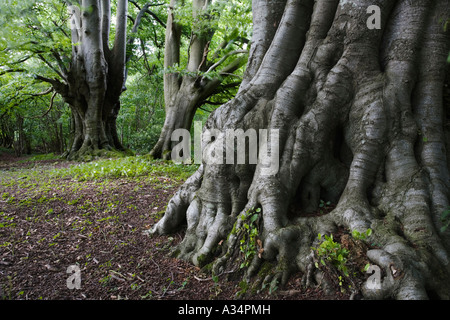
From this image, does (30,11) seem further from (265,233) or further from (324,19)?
(265,233)

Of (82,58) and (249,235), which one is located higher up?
(82,58)

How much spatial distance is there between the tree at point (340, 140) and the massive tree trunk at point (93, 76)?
8665 mm

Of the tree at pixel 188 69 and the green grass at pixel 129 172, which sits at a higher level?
the tree at pixel 188 69

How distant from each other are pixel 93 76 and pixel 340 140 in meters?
9.85

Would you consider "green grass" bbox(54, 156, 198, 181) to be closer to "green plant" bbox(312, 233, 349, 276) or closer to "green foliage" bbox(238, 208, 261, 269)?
"green foliage" bbox(238, 208, 261, 269)

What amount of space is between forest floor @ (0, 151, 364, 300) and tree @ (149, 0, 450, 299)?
0.27 meters

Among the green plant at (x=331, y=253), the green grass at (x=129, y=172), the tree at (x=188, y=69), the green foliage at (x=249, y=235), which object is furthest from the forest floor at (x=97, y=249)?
the tree at (x=188, y=69)

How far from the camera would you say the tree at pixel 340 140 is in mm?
2691

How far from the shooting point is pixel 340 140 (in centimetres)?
348
